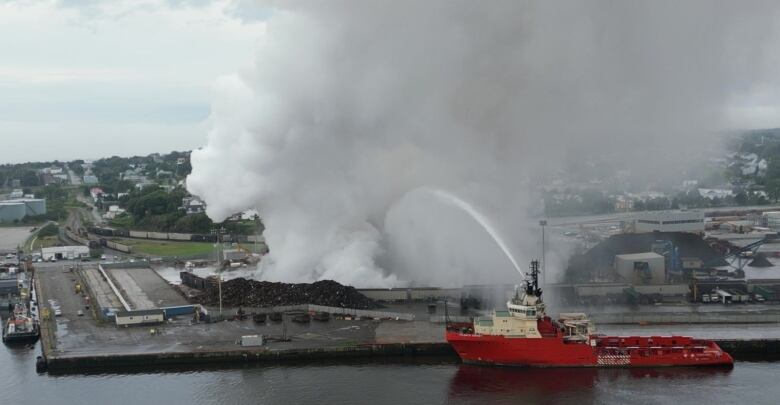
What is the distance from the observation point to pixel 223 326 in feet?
103

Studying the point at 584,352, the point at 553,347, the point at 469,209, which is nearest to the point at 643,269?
the point at 469,209

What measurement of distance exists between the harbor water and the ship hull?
0.28 metres

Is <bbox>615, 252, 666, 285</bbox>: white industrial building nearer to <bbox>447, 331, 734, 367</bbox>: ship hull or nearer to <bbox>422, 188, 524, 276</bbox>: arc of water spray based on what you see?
<bbox>422, 188, 524, 276</bbox>: arc of water spray

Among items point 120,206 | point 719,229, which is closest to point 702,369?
point 719,229

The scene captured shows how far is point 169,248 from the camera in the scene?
62.0 metres

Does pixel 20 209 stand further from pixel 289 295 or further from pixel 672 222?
pixel 672 222

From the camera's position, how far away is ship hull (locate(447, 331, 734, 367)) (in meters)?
26.4

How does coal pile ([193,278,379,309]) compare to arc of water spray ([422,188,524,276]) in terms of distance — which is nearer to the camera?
coal pile ([193,278,379,309])

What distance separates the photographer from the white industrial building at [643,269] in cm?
3869

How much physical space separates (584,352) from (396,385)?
5981mm

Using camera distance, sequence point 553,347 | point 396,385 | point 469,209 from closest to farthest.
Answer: point 396,385 → point 553,347 → point 469,209

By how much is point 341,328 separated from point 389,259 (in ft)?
34.8

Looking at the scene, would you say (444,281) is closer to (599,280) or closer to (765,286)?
(599,280)

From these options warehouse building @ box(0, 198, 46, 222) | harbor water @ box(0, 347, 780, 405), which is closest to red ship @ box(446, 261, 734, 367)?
harbor water @ box(0, 347, 780, 405)
